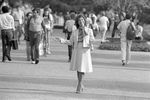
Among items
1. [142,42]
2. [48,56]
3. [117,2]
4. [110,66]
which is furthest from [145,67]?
[117,2]

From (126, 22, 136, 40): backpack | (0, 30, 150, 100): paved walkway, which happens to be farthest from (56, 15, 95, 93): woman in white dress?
(126, 22, 136, 40): backpack

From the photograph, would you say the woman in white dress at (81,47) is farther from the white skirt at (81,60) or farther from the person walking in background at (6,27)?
the person walking in background at (6,27)

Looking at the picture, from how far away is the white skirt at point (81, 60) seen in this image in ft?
32.2

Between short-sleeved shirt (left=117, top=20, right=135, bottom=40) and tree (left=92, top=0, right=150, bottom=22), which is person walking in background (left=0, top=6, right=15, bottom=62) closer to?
short-sleeved shirt (left=117, top=20, right=135, bottom=40)

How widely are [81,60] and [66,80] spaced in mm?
1934

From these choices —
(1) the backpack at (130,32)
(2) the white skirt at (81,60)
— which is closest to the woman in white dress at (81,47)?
(2) the white skirt at (81,60)

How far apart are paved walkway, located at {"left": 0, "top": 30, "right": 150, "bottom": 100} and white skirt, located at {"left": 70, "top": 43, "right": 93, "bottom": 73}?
518 millimetres

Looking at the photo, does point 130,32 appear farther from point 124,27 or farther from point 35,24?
point 35,24

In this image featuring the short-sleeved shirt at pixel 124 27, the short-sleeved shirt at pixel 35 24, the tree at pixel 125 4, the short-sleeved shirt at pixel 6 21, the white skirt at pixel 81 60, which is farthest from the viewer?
the tree at pixel 125 4

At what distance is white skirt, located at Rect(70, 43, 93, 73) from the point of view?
981 centimetres

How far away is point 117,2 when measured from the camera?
25.0 m

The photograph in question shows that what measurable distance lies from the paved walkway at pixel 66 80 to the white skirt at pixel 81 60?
0.52 metres

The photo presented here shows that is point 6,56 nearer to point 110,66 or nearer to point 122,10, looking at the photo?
point 110,66

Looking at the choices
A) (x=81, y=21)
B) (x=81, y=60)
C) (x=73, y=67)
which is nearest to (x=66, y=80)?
(x=73, y=67)
